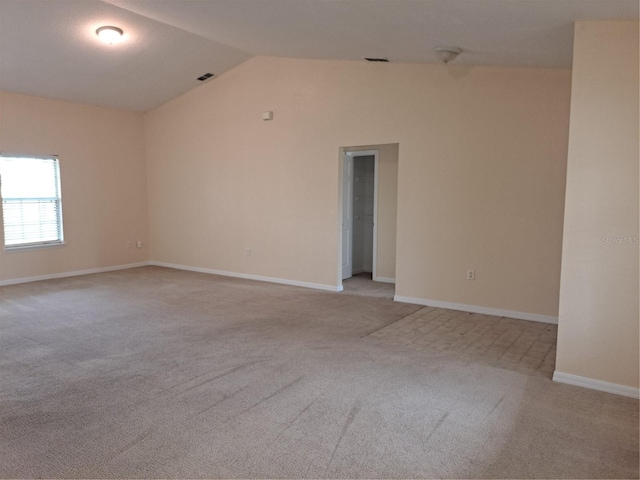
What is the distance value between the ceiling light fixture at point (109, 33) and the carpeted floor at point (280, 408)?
3.06m

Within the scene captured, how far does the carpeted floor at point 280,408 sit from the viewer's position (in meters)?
2.10

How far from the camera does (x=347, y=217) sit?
662 centimetres

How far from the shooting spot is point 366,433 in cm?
236

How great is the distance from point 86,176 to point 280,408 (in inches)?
239

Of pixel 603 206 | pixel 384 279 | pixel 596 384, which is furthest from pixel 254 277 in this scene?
pixel 603 206

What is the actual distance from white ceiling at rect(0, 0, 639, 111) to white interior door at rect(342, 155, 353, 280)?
178 centimetres

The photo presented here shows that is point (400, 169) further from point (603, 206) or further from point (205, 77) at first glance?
point (205, 77)

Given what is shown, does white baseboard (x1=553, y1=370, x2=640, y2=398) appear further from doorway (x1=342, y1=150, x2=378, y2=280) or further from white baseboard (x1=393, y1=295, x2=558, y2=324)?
doorway (x1=342, y1=150, x2=378, y2=280)

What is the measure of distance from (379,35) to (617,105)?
189 centimetres

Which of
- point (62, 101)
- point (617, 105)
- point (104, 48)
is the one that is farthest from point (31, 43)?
point (617, 105)

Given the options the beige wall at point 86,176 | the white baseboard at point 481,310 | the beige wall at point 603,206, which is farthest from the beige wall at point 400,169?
the beige wall at point 603,206

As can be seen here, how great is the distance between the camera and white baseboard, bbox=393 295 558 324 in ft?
14.8

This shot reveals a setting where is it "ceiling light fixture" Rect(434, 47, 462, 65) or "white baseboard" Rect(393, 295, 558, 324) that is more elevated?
"ceiling light fixture" Rect(434, 47, 462, 65)

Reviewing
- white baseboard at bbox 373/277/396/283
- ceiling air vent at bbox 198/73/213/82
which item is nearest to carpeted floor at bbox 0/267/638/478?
white baseboard at bbox 373/277/396/283
